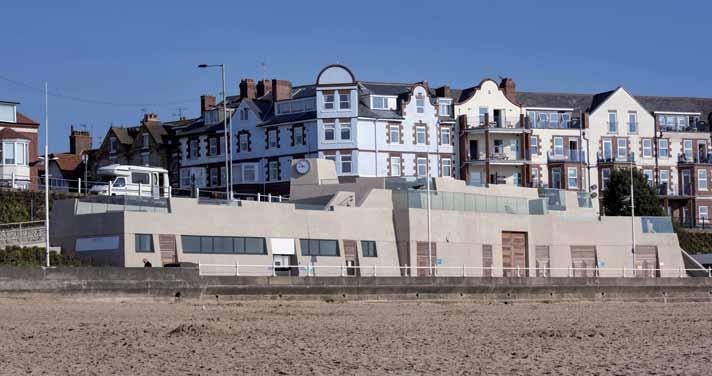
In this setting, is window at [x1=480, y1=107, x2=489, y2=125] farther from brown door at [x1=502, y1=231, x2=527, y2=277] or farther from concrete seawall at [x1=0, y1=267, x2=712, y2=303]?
concrete seawall at [x1=0, y1=267, x2=712, y2=303]

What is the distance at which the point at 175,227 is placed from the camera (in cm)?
5316

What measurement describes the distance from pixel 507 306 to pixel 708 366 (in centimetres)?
2836

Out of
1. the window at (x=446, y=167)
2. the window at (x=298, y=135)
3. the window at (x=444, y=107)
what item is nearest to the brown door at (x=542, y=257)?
the window at (x=446, y=167)

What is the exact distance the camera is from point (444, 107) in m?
95.1

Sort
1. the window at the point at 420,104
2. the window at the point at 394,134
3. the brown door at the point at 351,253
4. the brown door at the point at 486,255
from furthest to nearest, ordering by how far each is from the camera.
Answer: the window at the point at 420,104, the window at the point at 394,134, the brown door at the point at 486,255, the brown door at the point at 351,253

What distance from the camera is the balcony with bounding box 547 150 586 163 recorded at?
9869cm

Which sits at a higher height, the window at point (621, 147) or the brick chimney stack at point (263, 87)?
the brick chimney stack at point (263, 87)

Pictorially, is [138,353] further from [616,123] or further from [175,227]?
[616,123]

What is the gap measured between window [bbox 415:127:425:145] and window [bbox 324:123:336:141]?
22.7ft

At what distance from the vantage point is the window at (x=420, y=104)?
3612 inches

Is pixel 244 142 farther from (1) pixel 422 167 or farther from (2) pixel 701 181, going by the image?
(2) pixel 701 181

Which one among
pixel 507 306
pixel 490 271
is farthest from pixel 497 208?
pixel 507 306

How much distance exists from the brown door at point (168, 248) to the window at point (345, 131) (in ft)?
119

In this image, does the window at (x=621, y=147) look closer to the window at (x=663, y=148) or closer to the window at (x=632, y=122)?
the window at (x=632, y=122)
